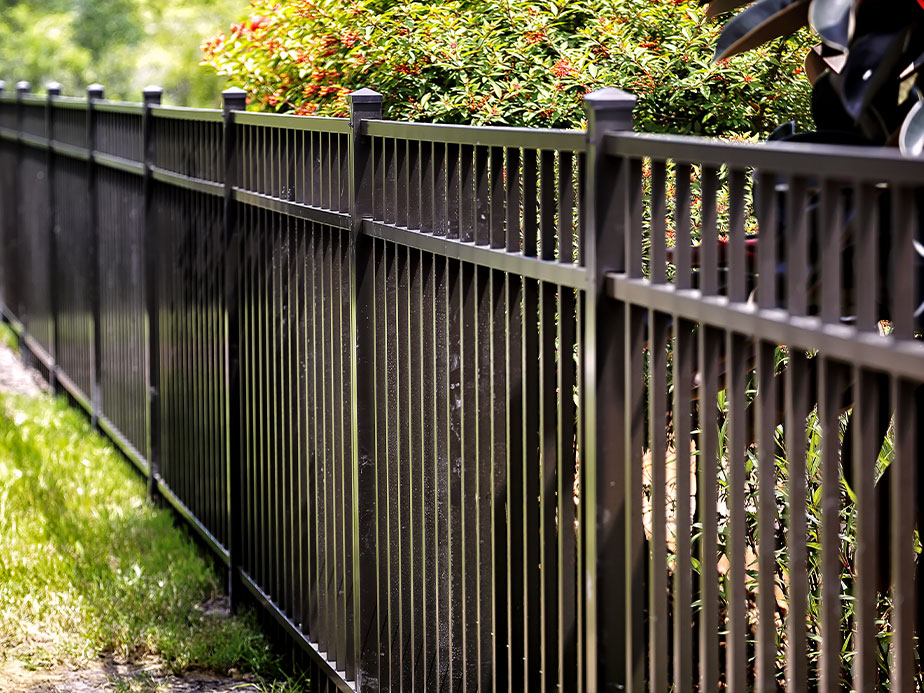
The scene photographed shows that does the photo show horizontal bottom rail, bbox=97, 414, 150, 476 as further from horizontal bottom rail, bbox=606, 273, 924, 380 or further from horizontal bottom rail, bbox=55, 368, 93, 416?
Answer: horizontal bottom rail, bbox=606, 273, 924, 380

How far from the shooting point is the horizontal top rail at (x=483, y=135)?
266 cm

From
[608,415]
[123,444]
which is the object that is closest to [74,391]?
[123,444]

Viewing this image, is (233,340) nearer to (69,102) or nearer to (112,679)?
(112,679)

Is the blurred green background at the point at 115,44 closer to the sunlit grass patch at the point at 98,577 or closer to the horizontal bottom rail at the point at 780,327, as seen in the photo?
the sunlit grass patch at the point at 98,577

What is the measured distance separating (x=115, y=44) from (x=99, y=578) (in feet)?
83.6

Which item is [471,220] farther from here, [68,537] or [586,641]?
[68,537]

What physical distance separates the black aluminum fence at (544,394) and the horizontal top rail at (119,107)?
65cm

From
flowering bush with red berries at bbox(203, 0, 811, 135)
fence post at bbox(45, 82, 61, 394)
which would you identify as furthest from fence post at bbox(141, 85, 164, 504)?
fence post at bbox(45, 82, 61, 394)

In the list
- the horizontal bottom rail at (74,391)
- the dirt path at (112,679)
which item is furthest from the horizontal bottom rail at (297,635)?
the horizontal bottom rail at (74,391)

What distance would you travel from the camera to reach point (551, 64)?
487cm

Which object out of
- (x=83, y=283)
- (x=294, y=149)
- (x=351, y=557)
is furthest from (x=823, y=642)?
(x=83, y=283)

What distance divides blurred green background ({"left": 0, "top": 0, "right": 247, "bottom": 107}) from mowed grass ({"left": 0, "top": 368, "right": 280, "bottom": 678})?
15.1 m

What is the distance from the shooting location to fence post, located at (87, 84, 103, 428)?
828 cm

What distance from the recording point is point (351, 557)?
13.5 feet
